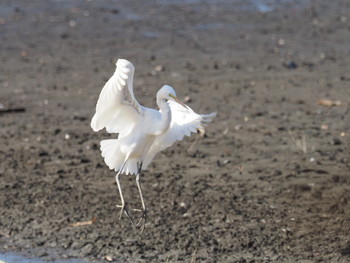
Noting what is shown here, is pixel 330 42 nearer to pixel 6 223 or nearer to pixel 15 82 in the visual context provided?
pixel 15 82

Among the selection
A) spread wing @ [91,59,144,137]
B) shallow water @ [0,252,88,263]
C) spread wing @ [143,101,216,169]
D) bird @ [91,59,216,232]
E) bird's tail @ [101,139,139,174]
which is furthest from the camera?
shallow water @ [0,252,88,263]

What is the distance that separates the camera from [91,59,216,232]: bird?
7164mm

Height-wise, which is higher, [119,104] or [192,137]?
[119,104]

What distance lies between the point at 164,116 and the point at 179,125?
1.17 ft

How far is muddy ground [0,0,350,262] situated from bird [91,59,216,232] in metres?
0.81

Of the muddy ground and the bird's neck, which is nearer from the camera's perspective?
the bird's neck

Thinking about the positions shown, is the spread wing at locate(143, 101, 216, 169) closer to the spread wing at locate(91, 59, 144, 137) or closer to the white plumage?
the white plumage

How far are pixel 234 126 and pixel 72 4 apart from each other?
746 cm

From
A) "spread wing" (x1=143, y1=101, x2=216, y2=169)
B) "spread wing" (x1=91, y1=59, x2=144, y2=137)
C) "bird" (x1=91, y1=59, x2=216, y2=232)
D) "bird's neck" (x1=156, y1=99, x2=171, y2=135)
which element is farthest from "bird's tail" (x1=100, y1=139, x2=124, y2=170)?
"bird's neck" (x1=156, y1=99, x2=171, y2=135)

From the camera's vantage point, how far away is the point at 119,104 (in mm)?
7270

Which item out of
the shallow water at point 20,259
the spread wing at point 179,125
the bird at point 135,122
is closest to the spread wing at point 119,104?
the bird at point 135,122

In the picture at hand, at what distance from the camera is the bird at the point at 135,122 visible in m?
7.16

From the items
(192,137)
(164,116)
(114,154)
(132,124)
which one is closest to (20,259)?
(114,154)

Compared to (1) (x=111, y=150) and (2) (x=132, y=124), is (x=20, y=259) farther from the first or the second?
(2) (x=132, y=124)
